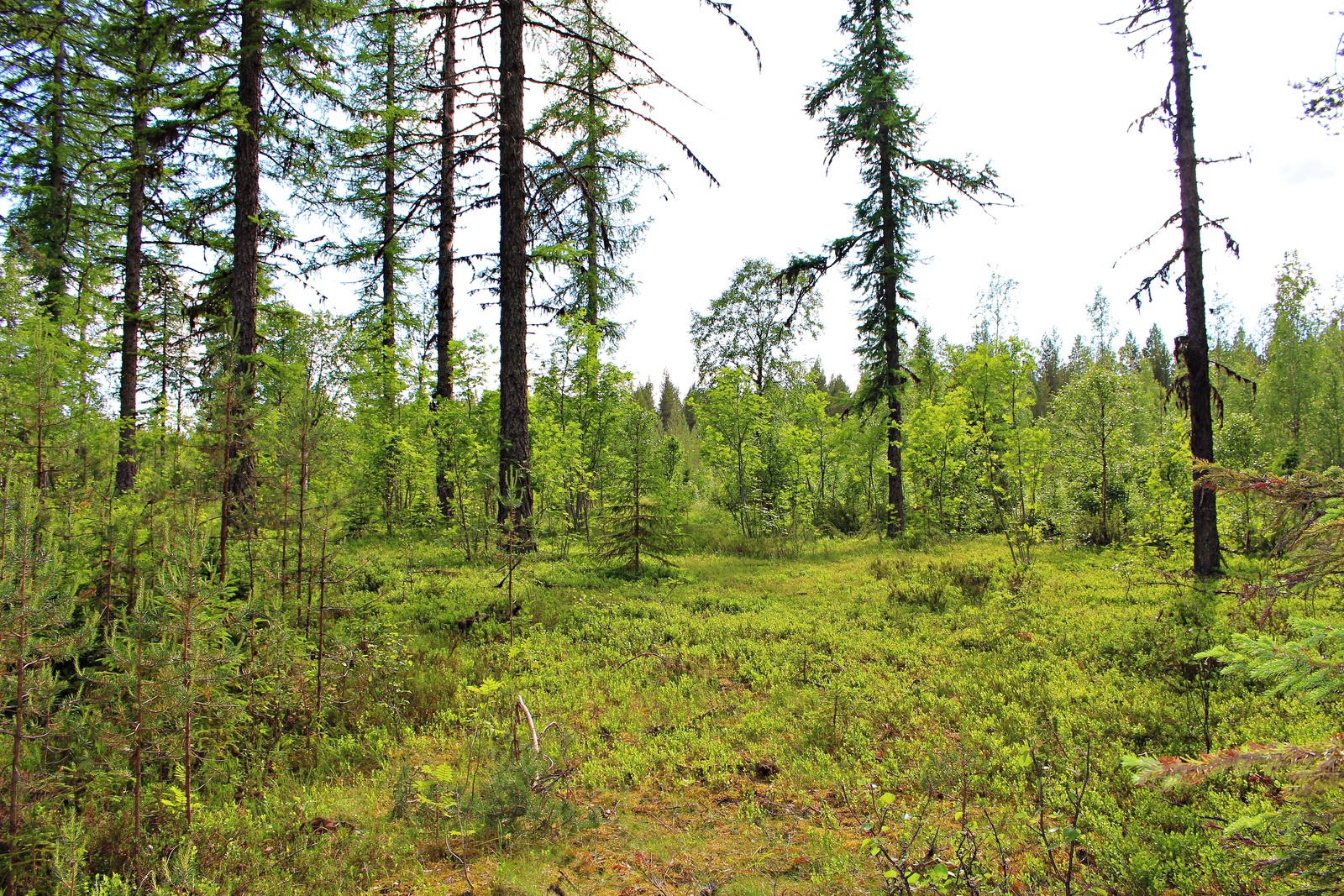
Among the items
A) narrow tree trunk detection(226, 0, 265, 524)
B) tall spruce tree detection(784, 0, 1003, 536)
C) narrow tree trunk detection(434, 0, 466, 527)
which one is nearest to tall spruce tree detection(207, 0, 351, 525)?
narrow tree trunk detection(226, 0, 265, 524)

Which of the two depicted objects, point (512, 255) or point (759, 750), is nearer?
point (759, 750)

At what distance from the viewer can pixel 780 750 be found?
203 inches

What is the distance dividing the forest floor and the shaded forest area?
0.13ft

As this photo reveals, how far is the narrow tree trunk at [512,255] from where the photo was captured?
422 inches

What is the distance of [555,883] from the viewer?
352 cm

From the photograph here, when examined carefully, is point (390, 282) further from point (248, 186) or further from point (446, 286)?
point (248, 186)

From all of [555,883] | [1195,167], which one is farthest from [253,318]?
[1195,167]

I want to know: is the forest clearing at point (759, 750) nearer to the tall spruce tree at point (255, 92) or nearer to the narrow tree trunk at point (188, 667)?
the narrow tree trunk at point (188, 667)

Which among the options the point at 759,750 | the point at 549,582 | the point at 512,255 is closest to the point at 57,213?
the point at 512,255

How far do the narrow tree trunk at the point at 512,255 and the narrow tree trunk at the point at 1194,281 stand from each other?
419 inches

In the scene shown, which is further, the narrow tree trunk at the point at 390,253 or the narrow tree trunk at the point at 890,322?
the narrow tree trunk at the point at 890,322

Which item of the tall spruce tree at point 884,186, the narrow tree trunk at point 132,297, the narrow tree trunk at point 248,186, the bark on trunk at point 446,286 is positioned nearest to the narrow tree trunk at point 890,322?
the tall spruce tree at point 884,186

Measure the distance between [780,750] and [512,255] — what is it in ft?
29.6

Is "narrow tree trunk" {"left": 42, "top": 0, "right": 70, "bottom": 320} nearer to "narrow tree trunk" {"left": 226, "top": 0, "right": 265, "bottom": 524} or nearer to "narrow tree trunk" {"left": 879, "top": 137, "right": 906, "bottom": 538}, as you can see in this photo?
"narrow tree trunk" {"left": 226, "top": 0, "right": 265, "bottom": 524}
